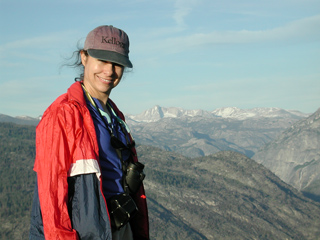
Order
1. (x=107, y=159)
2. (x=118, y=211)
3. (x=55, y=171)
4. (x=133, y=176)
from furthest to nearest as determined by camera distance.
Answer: (x=133, y=176) → (x=107, y=159) → (x=118, y=211) → (x=55, y=171)

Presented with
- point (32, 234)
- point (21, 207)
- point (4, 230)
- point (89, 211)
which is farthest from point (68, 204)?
point (21, 207)

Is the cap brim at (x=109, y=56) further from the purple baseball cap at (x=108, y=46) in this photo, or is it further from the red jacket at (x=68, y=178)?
the red jacket at (x=68, y=178)

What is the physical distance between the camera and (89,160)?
4.79 meters

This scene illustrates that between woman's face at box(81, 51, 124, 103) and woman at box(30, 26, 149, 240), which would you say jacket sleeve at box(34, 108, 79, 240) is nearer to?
woman at box(30, 26, 149, 240)

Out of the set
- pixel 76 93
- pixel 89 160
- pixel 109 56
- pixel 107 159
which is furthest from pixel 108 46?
pixel 89 160

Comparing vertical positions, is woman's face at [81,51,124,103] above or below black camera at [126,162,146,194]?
above

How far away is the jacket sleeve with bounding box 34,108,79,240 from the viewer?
4547 mm

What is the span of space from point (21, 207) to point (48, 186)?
656 feet

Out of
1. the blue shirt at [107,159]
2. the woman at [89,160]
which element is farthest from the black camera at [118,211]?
the blue shirt at [107,159]

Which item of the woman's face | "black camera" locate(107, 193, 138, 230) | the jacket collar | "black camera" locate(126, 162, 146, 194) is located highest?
the woman's face

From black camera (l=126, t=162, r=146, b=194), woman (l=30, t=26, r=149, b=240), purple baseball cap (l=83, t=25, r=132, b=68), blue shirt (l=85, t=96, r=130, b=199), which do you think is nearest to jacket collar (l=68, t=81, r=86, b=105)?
woman (l=30, t=26, r=149, b=240)

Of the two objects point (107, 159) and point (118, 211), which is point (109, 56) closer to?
point (107, 159)

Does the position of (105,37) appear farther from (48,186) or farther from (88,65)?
(48,186)

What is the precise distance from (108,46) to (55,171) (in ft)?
6.18
